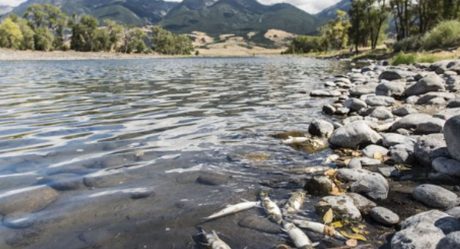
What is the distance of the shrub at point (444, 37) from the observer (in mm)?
38344

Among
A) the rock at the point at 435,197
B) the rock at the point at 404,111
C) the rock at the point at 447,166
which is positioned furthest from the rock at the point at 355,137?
the rock at the point at 404,111

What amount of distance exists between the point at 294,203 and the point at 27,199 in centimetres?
416

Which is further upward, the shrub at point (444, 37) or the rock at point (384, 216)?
the shrub at point (444, 37)

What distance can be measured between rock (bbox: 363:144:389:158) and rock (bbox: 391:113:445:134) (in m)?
1.79

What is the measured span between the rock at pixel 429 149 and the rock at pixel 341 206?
274cm

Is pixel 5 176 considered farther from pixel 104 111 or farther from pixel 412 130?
pixel 412 130

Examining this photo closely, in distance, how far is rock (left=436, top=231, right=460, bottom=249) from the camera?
376 cm

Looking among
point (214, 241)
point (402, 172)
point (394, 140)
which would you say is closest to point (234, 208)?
point (214, 241)

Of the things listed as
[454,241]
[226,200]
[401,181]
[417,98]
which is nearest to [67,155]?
[226,200]

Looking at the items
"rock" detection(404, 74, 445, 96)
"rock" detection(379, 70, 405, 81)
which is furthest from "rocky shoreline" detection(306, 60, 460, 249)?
"rock" detection(379, 70, 405, 81)

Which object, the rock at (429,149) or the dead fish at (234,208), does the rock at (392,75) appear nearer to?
the rock at (429,149)

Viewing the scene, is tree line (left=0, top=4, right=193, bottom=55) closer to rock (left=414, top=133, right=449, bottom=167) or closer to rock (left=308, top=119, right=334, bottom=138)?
rock (left=308, top=119, right=334, bottom=138)

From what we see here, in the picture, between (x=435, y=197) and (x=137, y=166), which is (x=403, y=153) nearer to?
(x=435, y=197)

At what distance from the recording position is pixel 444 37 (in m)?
40.0
